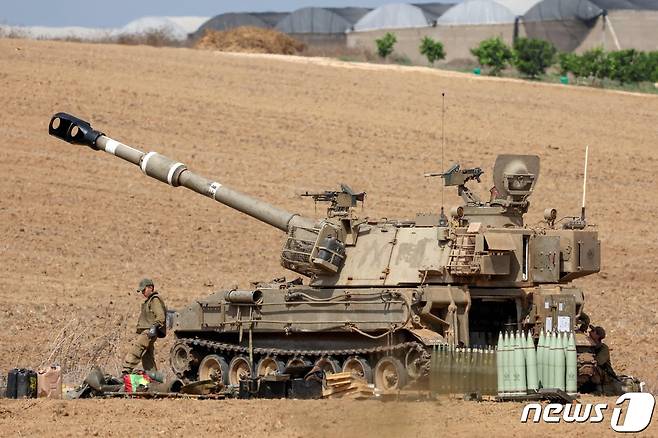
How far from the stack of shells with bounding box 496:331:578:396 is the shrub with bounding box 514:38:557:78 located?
4218cm

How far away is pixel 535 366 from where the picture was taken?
19.0m

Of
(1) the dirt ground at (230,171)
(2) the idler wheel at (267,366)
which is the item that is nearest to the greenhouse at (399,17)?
(1) the dirt ground at (230,171)

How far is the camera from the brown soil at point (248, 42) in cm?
6034

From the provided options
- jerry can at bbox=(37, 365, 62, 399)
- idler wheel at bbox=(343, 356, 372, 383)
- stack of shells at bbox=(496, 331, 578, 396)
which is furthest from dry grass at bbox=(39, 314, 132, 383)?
stack of shells at bbox=(496, 331, 578, 396)

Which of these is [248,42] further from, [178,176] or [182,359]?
[182,359]

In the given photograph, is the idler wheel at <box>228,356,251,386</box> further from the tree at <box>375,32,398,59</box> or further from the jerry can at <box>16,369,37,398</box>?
the tree at <box>375,32,398,59</box>

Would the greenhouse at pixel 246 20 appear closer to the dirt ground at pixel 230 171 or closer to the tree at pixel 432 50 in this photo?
the tree at pixel 432 50

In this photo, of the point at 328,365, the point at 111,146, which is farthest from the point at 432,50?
the point at 328,365

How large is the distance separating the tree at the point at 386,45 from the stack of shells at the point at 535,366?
163ft

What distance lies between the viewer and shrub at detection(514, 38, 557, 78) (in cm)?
6075

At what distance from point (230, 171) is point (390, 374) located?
18.9m

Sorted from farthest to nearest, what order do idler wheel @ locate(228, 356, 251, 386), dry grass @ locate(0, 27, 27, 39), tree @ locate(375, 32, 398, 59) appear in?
tree @ locate(375, 32, 398, 59)
dry grass @ locate(0, 27, 27, 39)
idler wheel @ locate(228, 356, 251, 386)

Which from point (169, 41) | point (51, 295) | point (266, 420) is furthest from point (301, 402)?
point (169, 41)

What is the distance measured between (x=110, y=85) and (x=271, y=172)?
293 inches
